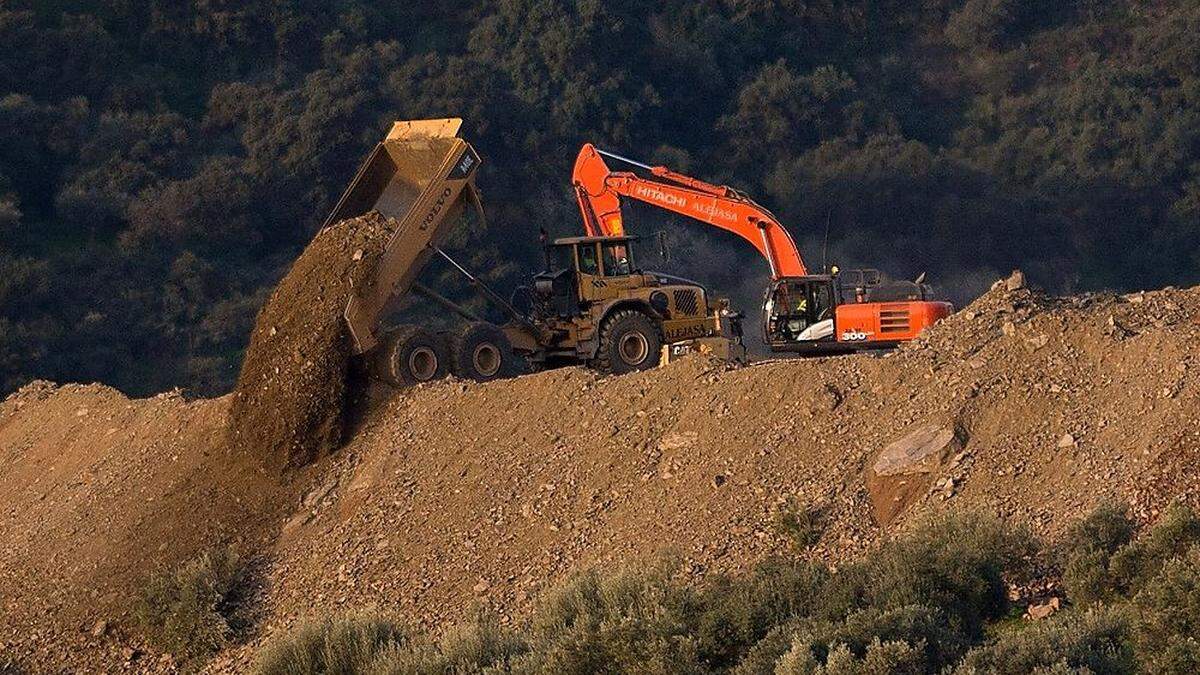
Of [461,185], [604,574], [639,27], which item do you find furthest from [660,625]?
[639,27]

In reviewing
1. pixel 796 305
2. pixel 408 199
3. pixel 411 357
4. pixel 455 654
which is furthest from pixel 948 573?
pixel 796 305

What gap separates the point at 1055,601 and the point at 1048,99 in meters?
46.4

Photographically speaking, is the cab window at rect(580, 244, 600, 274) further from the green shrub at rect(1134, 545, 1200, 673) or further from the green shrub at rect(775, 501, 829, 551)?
the green shrub at rect(1134, 545, 1200, 673)

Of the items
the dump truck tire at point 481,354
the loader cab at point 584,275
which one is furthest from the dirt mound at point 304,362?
the loader cab at point 584,275

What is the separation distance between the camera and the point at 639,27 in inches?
2242

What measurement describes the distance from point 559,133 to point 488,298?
26896 mm

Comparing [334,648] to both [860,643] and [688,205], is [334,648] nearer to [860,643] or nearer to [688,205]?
[860,643]

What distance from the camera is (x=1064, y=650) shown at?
12.8m

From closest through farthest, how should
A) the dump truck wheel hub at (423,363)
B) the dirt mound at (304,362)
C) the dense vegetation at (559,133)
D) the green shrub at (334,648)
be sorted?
1. the green shrub at (334,648)
2. the dirt mound at (304,362)
3. the dump truck wheel hub at (423,363)
4. the dense vegetation at (559,133)

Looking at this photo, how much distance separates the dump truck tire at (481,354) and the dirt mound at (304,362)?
157 centimetres

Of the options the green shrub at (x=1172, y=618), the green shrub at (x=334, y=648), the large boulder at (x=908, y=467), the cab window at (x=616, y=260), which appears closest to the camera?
the green shrub at (x=1172, y=618)

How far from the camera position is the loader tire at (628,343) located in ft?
81.8

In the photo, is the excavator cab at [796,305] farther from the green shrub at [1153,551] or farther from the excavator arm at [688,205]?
the green shrub at [1153,551]

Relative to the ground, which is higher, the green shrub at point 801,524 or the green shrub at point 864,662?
the green shrub at point 801,524
